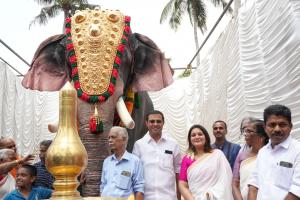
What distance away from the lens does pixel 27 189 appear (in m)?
3.58

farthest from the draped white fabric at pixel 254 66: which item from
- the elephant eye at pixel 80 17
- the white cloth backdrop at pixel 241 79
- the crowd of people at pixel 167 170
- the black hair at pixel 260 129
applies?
the elephant eye at pixel 80 17

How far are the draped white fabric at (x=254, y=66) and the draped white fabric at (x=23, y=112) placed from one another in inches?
134

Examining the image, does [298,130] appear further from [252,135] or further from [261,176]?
[261,176]

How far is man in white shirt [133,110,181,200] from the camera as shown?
392 centimetres

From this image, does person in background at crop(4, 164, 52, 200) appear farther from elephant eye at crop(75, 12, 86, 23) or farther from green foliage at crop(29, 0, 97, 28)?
green foliage at crop(29, 0, 97, 28)

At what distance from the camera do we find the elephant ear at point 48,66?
4918 millimetres

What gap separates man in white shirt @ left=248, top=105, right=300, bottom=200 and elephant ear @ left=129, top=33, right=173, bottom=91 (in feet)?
6.66

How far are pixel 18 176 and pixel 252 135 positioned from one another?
170cm

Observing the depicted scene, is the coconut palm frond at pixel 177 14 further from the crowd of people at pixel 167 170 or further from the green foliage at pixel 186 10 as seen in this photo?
the crowd of people at pixel 167 170

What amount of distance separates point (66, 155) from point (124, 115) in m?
2.82

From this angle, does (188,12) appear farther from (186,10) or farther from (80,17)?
(80,17)

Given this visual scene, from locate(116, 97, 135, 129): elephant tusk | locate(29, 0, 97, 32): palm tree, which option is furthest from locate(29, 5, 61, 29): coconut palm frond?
locate(116, 97, 135, 129): elephant tusk

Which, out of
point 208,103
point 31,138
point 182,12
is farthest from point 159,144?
point 182,12

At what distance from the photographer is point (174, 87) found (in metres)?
A: 12.2
